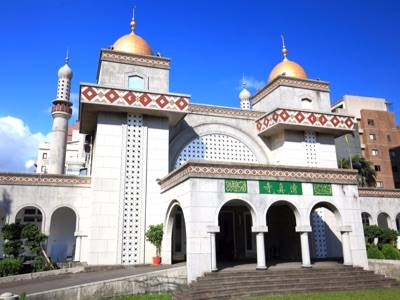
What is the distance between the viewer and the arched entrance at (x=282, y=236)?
15.7 m

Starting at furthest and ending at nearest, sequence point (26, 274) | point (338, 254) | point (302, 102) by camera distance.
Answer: point (302, 102) < point (338, 254) < point (26, 274)

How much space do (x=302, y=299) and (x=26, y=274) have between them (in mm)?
8922

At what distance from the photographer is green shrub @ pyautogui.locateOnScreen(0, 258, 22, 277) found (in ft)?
39.7

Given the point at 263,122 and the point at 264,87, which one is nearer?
the point at 263,122

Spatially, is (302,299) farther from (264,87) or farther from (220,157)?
(264,87)

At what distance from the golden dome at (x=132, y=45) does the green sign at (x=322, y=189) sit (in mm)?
10188

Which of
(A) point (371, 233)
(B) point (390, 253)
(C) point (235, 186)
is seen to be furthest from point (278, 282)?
(A) point (371, 233)

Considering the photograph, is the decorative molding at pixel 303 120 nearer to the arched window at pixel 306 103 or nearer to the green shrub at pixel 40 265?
the arched window at pixel 306 103

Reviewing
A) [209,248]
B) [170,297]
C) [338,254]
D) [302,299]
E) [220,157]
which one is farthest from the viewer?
[220,157]

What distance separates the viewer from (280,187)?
494 inches

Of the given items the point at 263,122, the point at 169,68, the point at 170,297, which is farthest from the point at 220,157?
the point at 170,297

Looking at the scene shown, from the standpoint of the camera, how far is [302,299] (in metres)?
9.13

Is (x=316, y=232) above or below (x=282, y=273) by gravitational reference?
above

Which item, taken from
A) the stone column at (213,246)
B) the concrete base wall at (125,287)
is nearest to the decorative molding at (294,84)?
the stone column at (213,246)
